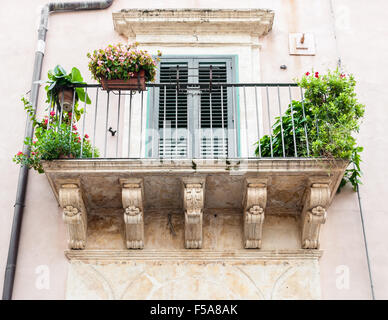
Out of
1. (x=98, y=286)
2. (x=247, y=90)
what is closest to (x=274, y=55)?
(x=247, y=90)

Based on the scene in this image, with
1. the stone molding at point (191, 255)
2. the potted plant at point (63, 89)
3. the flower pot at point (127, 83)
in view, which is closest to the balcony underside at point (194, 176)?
the stone molding at point (191, 255)

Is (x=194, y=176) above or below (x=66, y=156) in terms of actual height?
below

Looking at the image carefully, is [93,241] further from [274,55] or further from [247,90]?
[274,55]

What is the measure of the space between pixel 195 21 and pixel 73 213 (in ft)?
11.0

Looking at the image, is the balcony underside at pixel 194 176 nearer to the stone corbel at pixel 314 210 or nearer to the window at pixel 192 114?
the stone corbel at pixel 314 210

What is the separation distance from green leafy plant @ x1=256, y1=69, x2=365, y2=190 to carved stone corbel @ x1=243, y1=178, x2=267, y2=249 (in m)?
0.40

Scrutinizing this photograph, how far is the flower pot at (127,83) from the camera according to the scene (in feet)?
26.0

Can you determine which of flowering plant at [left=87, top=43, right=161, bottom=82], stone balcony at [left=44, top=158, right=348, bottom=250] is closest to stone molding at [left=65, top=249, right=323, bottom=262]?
stone balcony at [left=44, top=158, right=348, bottom=250]

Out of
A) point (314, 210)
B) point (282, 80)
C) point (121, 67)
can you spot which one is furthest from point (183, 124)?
point (314, 210)

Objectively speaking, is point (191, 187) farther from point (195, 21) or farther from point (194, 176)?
point (195, 21)

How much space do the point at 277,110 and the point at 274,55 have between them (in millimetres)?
939

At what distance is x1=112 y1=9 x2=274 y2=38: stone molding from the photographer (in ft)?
30.9

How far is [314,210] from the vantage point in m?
7.50

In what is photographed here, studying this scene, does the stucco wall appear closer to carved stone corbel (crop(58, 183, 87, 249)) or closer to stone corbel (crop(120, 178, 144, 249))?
carved stone corbel (crop(58, 183, 87, 249))
